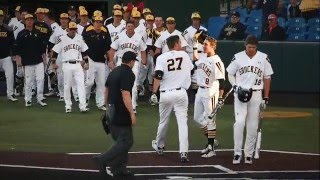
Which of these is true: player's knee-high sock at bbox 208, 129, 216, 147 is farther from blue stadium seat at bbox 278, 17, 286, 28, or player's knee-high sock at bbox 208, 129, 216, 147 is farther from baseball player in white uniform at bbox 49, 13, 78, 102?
blue stadium seat at bbox 278, 17, 286, 28

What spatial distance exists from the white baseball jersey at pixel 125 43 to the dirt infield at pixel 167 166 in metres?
4.21

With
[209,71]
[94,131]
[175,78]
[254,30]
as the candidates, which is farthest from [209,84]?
[254,30]

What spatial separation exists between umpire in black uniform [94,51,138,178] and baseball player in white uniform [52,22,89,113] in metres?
6.11

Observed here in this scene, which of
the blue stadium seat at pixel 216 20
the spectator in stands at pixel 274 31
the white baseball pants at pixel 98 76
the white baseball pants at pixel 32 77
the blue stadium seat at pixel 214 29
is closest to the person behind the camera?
the white baseball pants at pixel 98 76

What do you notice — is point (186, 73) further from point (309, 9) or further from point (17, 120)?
point (309, 9)

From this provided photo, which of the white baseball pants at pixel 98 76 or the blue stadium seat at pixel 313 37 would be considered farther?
the blue stadium seat at pixel 313 37

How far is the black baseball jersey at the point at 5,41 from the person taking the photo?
17156 millimetres

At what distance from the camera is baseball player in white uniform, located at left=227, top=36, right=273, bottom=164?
402 inches

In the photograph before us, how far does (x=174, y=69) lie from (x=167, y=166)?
1.38m

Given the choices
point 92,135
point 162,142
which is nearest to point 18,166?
point 162,142

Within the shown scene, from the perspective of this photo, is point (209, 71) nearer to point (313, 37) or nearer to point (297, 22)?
point (313, 37)

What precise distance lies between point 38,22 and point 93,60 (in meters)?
2.03

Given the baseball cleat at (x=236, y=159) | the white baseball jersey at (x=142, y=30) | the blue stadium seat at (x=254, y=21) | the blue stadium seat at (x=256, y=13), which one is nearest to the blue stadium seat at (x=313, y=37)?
the blue stadium seat at (x=254, y=21)

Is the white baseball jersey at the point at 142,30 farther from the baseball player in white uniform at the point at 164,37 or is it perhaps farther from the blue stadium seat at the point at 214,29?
the blue stadium seat at the point at 214,29
